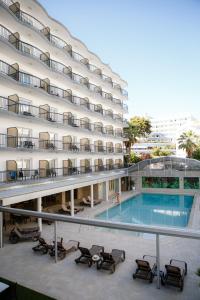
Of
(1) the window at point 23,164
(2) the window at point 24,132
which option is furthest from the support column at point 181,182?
(2) the window at point 24,132

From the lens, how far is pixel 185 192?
106 feet

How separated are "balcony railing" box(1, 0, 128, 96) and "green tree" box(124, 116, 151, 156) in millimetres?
6709

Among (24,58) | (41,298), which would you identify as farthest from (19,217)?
(24,58)

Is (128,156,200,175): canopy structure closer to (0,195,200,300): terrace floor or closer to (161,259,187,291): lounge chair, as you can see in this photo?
(0,195,200,300): terrace floor

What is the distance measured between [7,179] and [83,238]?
278 inches

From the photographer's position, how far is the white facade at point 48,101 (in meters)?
17.8

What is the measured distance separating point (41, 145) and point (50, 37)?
1108 cm

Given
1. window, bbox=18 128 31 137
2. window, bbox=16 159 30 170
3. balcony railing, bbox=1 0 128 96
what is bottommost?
window, bbox=16 159 30 170

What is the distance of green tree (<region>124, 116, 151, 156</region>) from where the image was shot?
142 ft

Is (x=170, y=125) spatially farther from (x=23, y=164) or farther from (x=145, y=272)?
(x=145, y=272)

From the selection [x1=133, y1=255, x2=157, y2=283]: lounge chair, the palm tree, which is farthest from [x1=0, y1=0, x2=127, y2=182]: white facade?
the palm tree

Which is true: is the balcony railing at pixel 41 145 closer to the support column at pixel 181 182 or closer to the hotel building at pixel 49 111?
the hotel building at pixel 49 111

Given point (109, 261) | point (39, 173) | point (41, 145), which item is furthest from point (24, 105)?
point (109, 261)

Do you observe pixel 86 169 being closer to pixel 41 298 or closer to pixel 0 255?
pixel 0 255
